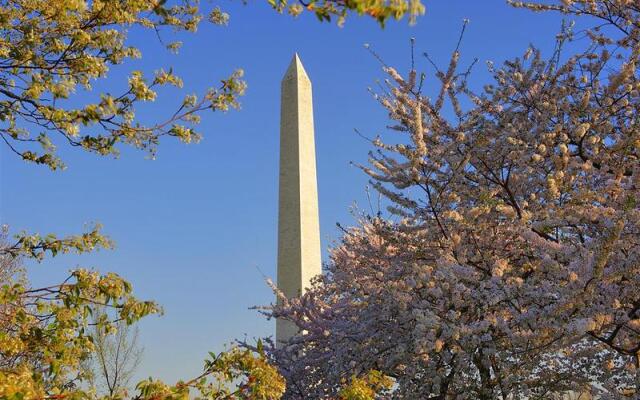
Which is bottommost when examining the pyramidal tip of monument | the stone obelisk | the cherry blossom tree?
the cherry blossom tree

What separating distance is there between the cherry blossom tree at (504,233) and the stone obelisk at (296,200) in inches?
254

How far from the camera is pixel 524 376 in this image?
927cm

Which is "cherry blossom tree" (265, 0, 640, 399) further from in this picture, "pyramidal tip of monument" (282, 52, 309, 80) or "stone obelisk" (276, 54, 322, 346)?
"pyramidal tip of monument" (282, 52, 309, 80)

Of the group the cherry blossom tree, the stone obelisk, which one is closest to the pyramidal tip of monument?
the stone obelisk

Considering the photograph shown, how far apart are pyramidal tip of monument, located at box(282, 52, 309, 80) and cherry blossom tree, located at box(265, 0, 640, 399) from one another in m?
8.72

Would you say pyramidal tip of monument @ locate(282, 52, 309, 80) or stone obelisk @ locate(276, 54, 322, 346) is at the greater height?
pyramidal tip of monument @ locate(282, 52, 309, 80)

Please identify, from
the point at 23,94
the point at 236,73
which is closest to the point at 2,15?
the point at 23,94

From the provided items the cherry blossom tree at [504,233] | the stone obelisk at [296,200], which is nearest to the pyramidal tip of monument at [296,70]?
the stone obelisk at [296,200]

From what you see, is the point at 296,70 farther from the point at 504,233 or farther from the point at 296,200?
the point at 504,233

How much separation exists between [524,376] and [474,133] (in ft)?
12.0

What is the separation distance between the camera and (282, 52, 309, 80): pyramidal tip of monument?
17.8 meters

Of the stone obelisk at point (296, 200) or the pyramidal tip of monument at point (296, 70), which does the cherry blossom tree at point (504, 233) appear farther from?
the pyramidal tip of monument at point (296, 70)

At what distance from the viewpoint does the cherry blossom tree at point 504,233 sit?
21.0 ft

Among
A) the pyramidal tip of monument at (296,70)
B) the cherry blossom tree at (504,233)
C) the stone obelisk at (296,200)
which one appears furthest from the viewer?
the pyramidal tip of monument at (296,70)
